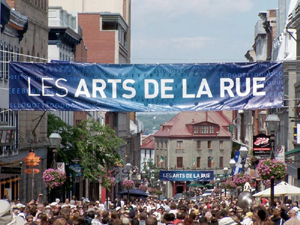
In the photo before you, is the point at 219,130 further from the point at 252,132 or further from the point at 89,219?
the point at 89,219

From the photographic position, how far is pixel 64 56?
5728 centimetres

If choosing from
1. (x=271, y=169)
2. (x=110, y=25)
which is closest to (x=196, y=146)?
(x=110, y=25)

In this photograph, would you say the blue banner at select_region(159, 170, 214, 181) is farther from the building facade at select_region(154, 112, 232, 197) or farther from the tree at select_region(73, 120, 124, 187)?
the tree at select_region(73, 120, 124, 187)

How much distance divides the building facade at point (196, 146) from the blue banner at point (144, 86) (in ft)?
→ 386

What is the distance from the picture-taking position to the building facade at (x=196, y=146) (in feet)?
462

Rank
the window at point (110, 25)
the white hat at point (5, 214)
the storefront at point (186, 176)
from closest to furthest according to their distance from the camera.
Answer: the white hat at point (5, 214)
the window at point (110, 25)
the storefront at point (186, 176)

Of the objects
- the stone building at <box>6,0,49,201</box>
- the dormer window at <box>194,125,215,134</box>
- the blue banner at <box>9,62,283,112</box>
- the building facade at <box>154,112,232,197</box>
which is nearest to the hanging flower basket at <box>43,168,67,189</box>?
the stone building at <box>6,0,49,201</box>

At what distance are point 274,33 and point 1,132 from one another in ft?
138

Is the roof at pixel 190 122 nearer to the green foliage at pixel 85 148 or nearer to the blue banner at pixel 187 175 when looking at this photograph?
the blue banner at pixel 187 175

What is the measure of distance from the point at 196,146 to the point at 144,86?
4695 inches

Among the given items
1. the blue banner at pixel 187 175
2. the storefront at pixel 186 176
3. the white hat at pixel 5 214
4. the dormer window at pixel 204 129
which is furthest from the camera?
the dormer window at pixel 204 129

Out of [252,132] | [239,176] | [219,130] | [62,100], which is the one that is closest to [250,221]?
[62,100]

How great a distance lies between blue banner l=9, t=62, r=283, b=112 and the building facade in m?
118

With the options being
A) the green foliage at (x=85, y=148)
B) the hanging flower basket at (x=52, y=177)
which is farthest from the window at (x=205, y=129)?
the hanging flower basket at (x=52, y=177)
